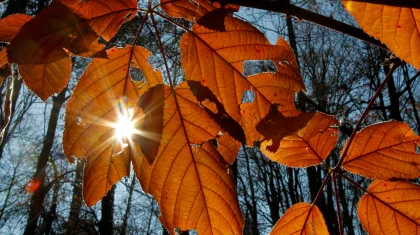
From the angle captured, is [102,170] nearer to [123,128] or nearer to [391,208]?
[123,128]

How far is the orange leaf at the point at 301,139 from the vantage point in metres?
0.62

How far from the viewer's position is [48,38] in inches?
18.6

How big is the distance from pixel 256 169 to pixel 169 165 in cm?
1271

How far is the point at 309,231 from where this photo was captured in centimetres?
70

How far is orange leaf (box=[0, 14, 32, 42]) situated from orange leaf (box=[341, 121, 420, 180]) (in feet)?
1.83

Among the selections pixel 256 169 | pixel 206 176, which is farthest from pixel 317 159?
pixel 256 169

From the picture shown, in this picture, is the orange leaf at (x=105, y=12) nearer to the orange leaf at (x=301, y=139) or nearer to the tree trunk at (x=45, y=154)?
the orange leaf at (x=301, y=139)

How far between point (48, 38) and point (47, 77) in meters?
0.10

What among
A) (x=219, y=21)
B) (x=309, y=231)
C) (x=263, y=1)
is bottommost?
(x=309, y=231)

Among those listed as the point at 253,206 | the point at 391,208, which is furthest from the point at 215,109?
the point at 253,206

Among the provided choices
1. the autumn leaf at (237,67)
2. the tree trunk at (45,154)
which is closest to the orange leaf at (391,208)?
the autumn leaf at (237,67)

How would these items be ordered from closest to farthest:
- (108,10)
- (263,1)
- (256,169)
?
1. (263,1)
2. (108,10)
3. (256,169)

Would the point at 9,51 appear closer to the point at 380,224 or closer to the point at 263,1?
the point at 263,1

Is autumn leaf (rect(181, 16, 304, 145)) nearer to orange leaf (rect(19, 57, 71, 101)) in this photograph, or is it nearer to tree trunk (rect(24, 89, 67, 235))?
orange leaf (rect(19, 57, 71, 101))
